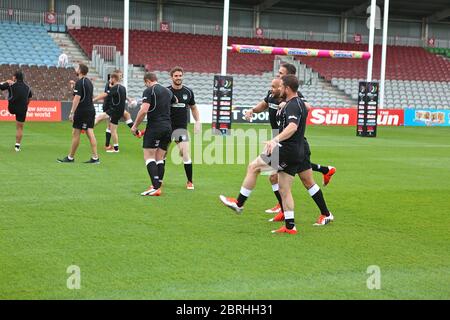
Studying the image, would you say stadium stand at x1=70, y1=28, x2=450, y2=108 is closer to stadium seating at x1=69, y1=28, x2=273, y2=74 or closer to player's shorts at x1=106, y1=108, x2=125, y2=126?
stadium seating at x1=69, y1=28, x2=273, y2=74

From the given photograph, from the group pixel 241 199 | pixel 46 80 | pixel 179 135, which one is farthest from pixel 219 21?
pixel 241 199

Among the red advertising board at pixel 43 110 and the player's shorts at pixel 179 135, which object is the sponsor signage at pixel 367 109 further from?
the player's shorts at pixel 179 135

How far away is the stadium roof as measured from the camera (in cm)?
4816

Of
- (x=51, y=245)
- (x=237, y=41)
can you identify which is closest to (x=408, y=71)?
(x=237, y=41)

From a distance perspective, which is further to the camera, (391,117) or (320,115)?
(391,117)

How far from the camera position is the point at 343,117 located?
3581 centimetres

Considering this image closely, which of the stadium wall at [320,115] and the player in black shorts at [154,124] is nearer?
the player in black shorts at [154,124]

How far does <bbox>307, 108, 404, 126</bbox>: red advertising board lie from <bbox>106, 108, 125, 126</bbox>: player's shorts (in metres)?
17.8

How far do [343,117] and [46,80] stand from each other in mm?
14471

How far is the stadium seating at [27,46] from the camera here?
36.4 metres

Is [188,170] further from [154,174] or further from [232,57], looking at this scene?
[232,57]

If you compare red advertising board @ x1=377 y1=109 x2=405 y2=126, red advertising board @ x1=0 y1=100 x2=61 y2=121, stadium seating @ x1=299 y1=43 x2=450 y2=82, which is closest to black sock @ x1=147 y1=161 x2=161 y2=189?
red advertising board @ x1=0 y1=100 x2=61 y2=121

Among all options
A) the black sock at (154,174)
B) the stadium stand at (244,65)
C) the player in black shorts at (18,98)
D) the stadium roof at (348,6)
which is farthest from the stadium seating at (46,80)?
the black sock at (154,174)

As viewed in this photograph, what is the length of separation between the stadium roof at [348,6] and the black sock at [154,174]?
37.0 meters
